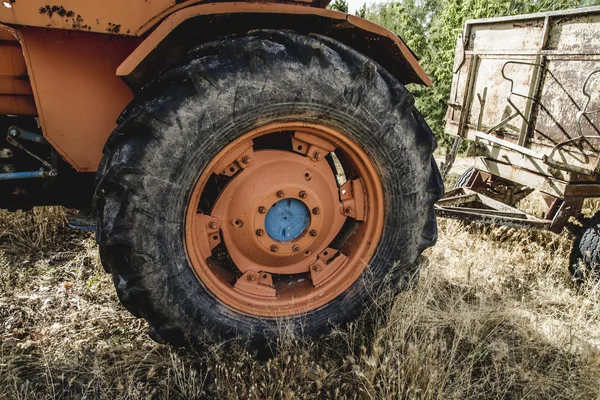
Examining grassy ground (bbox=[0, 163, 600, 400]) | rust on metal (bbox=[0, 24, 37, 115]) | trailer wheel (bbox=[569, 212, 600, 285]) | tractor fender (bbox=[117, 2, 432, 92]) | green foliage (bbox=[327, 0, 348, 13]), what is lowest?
grassy ground (bbox=[0, 163, 600, 400])

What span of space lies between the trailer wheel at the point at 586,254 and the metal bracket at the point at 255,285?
2403 millimetres

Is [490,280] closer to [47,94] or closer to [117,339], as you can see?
[117,339]

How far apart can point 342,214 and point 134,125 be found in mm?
1136

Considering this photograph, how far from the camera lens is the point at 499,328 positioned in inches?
101

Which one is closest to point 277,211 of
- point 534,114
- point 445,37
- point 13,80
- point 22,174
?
point 22,174

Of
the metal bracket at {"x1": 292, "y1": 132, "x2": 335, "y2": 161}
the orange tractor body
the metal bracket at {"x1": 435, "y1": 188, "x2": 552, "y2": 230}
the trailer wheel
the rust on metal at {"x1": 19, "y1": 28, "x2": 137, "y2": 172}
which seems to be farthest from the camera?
the metal bracket at {"x1": 435, "y1": 188, "x2": 552, "y2": 230}

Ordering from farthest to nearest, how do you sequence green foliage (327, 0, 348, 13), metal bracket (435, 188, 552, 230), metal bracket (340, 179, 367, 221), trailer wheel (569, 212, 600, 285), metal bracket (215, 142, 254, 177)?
green foliage (327, 0, 348, 13)
metal bracket (435, 188, 552, 230)
trailer wheel (569, 212, 600, 285)
metal bracket (340, 179, 367, 221)
metal bracket (215, 142, 254, 177)

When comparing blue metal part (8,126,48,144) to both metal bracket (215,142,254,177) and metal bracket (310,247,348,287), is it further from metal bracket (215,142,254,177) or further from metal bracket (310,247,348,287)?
metal bracket (310,247,348,287)

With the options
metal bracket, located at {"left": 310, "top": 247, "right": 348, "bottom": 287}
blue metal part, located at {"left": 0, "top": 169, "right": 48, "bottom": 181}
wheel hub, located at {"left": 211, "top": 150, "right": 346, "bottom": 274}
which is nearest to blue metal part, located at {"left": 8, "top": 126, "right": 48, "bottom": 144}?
blue metal part, located at {"left": 0, "top": 169, "right": 48, "bottom": 181}

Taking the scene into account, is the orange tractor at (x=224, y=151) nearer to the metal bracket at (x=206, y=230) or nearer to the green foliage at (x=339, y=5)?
the metal bracket at (x=206, y=230)

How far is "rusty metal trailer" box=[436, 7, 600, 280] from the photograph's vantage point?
131 inches

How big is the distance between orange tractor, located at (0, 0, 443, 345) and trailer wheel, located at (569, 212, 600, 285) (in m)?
1.77

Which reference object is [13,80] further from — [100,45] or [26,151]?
[100,45]

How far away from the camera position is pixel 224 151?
1881 millimetres
